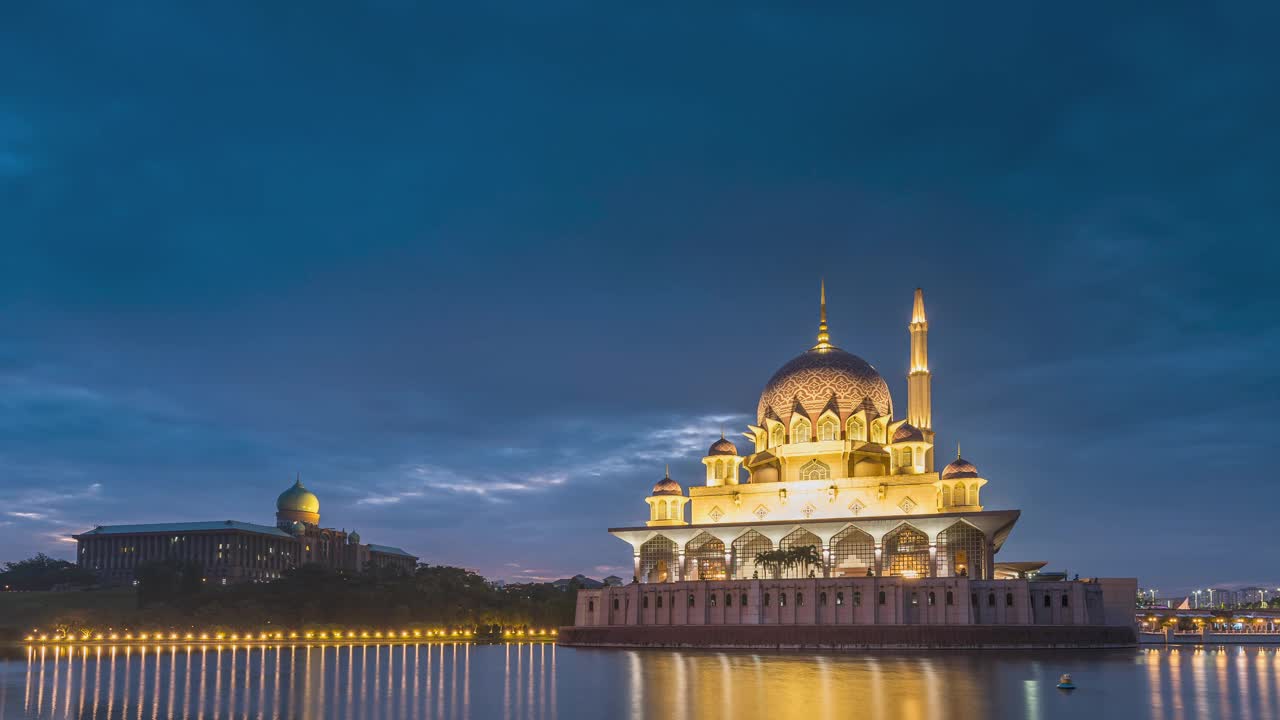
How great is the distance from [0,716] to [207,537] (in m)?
109

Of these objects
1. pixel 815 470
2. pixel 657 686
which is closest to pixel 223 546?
pixel 815 470

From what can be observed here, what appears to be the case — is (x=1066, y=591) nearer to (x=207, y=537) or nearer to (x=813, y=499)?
(x=813, y=499)

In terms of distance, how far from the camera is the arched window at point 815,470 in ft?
Answer: 264

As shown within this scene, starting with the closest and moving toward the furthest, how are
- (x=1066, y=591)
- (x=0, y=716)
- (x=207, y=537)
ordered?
(x=0, y=716) < (x=1066, y=591) < (x=207, y=537)

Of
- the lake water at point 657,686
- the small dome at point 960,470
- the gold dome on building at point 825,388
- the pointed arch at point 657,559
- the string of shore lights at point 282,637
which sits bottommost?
the string of shore lights at point 282,637

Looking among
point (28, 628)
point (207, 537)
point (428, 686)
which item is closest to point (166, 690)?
point (428, 686)

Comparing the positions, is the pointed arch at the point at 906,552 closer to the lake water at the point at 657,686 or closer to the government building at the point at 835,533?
the government building at the point at 835,533

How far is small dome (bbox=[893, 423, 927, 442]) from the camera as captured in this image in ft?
259

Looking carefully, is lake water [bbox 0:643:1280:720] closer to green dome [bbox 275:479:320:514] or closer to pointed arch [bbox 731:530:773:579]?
pointed arch [bbox 731:530:773:579]

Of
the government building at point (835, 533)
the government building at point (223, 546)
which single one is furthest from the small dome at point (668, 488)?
the government building at point (223, 546)

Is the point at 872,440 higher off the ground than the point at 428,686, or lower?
higher

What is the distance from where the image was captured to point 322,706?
3316 centimetres

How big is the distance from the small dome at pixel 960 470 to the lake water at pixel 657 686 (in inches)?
536

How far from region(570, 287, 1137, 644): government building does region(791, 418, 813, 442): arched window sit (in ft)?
0.23
